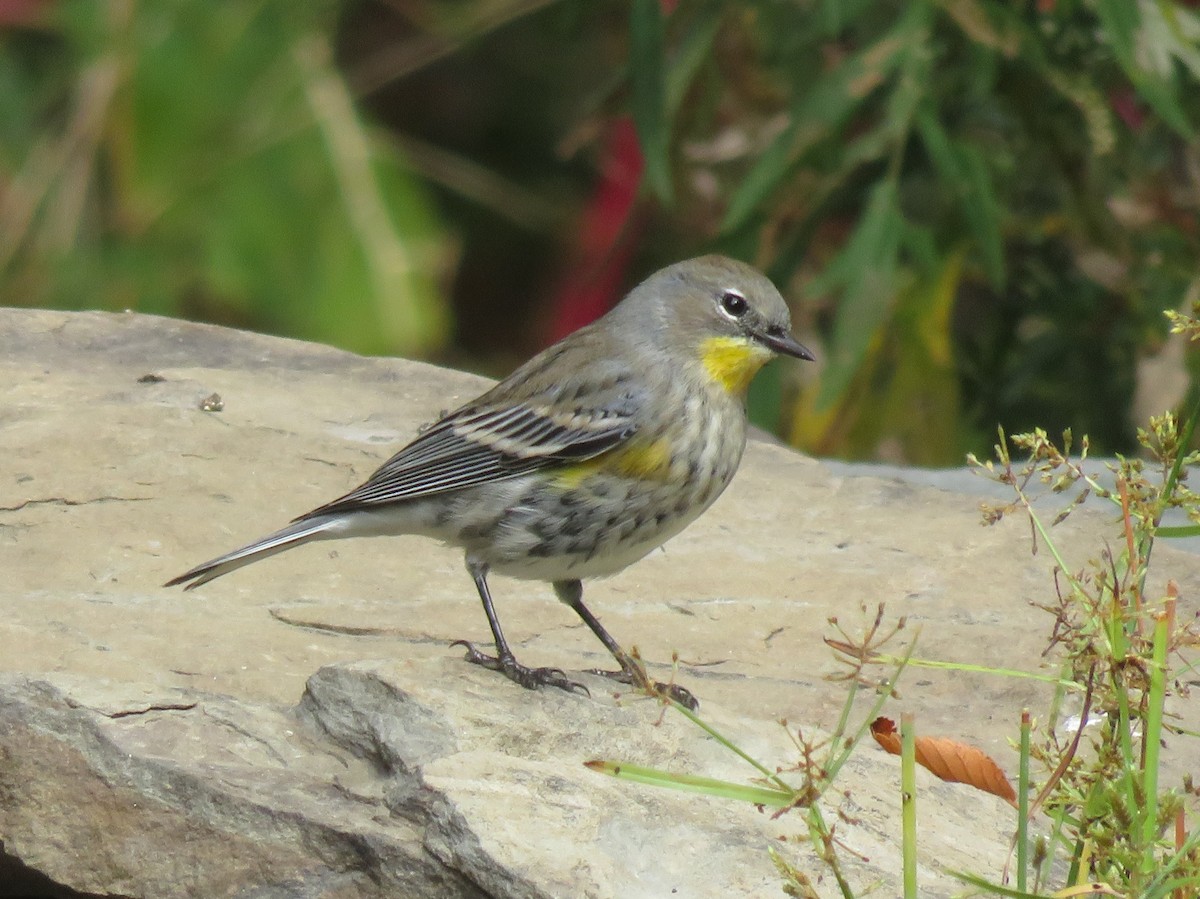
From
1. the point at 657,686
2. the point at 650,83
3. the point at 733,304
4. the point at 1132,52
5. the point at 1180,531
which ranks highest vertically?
the point at 1132,52

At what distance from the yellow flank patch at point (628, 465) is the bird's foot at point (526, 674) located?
50 centimetres

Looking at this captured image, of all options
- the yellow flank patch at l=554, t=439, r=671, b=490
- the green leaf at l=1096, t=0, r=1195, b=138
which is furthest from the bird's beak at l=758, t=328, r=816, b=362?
the green leaf at l=1096, t=0, r=1195, b=138

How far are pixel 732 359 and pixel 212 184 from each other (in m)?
3.89

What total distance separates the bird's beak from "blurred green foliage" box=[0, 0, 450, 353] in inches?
134

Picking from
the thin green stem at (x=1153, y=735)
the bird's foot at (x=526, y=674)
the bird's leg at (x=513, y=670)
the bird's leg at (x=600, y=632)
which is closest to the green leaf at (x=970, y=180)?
the bird's leg at (x=600, y=632)

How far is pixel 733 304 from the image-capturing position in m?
4.83

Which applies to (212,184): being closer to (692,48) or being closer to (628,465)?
(692,48)

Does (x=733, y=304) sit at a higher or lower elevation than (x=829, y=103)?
lower

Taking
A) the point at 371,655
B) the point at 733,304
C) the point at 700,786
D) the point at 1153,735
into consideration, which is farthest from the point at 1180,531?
the point at 371,655

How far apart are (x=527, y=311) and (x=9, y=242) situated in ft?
8.91

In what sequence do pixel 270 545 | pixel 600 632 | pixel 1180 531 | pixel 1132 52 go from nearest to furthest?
pixel 1180 531
pixel 270 545
pixel 600 632
pixel 1132 52

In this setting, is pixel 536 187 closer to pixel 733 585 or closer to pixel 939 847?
pixel 733 585

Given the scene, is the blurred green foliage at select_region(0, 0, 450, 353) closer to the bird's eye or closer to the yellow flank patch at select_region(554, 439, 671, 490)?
the bird's eye

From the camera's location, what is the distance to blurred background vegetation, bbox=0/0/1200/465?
6031mm
